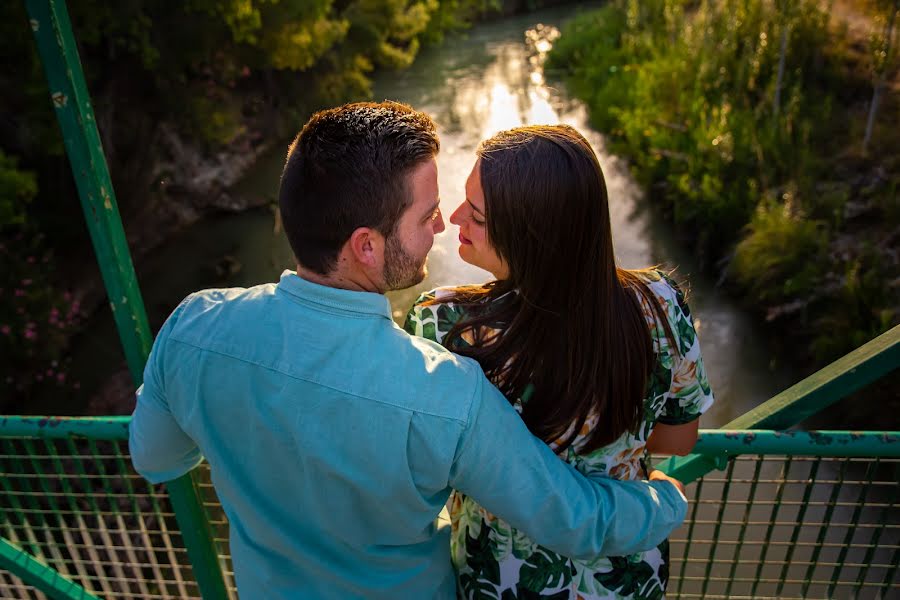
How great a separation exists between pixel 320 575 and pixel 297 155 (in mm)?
569

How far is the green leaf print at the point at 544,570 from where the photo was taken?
46.1 inches

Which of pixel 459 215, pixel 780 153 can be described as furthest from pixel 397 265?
pixel 780 153

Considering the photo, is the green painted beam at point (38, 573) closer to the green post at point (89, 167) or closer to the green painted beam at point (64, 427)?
the green painted beam at point (64, 427)

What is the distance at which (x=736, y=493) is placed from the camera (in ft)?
15.4

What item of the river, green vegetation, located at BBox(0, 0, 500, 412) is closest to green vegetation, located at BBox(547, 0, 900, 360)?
the river

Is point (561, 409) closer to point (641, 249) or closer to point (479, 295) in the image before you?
point (479, 295)

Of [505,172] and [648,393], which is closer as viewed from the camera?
[505,172]

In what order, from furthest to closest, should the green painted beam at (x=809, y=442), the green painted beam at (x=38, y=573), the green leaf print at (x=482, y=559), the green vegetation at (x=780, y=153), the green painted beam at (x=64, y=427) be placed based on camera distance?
the green vegetation at (x=780, y=153), the green painted beam at (x=38, y=573), the green painted beam at (x=64, y=427), the green painted beam at (x=809, y=442), the green leaf print at (x=482, y=559)

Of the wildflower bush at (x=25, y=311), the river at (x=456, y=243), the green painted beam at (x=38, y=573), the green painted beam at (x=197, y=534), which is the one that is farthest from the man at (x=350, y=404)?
the wildflower bush at (x=25, y=311)

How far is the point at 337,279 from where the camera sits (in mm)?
948

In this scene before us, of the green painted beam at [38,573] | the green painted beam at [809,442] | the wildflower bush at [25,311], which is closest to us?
the green painted beam at [809,442]

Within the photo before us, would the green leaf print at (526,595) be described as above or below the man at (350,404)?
below

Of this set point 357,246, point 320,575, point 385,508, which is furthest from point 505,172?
point 320,575

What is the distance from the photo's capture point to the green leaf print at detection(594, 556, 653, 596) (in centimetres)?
118
